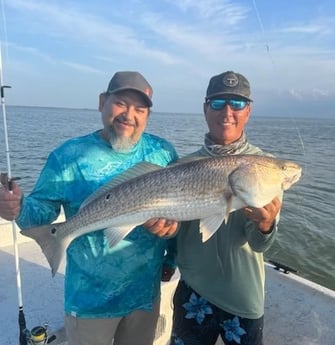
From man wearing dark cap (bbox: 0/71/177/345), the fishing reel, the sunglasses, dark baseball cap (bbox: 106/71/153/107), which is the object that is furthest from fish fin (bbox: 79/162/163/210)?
the fishing reel

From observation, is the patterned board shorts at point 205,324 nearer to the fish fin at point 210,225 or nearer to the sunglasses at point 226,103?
the fish fin at point 210,225

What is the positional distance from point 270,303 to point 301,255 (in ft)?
20.2

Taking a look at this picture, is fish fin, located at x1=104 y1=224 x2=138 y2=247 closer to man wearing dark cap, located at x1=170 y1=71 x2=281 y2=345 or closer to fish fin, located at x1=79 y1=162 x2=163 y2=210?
fish fin, located at x1=79 y1=162 x2=163 y2=210

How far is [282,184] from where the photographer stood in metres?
3.04

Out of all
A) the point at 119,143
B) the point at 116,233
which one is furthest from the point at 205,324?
the point at 119,143

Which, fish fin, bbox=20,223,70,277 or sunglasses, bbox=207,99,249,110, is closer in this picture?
fish fin, bbox=20,223,70,277

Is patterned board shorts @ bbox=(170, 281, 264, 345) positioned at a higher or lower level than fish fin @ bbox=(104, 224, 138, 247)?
lower

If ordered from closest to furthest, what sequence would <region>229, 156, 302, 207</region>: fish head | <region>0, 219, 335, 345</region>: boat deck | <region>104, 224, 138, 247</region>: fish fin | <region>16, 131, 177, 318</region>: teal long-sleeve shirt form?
1. <region>229, 156, 302, 207</region>: fish head
2. <region>104, 224, 138, 247</region>: fish fin
3. <region>16, 131, 177, 318</region>: teal long-sleeve shirt
4. <region>0, 219, 335, 345</region>: boat deck

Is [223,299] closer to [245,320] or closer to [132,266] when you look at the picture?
[245,320]

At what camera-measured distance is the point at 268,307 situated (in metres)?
5.16

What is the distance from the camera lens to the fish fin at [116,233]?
3.12 meters

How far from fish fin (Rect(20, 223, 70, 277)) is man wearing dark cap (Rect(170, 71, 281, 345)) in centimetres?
102

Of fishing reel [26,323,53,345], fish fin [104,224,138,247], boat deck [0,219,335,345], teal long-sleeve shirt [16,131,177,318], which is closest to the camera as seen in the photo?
fish fin [104,224,138,247]

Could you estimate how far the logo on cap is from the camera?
3298mm
